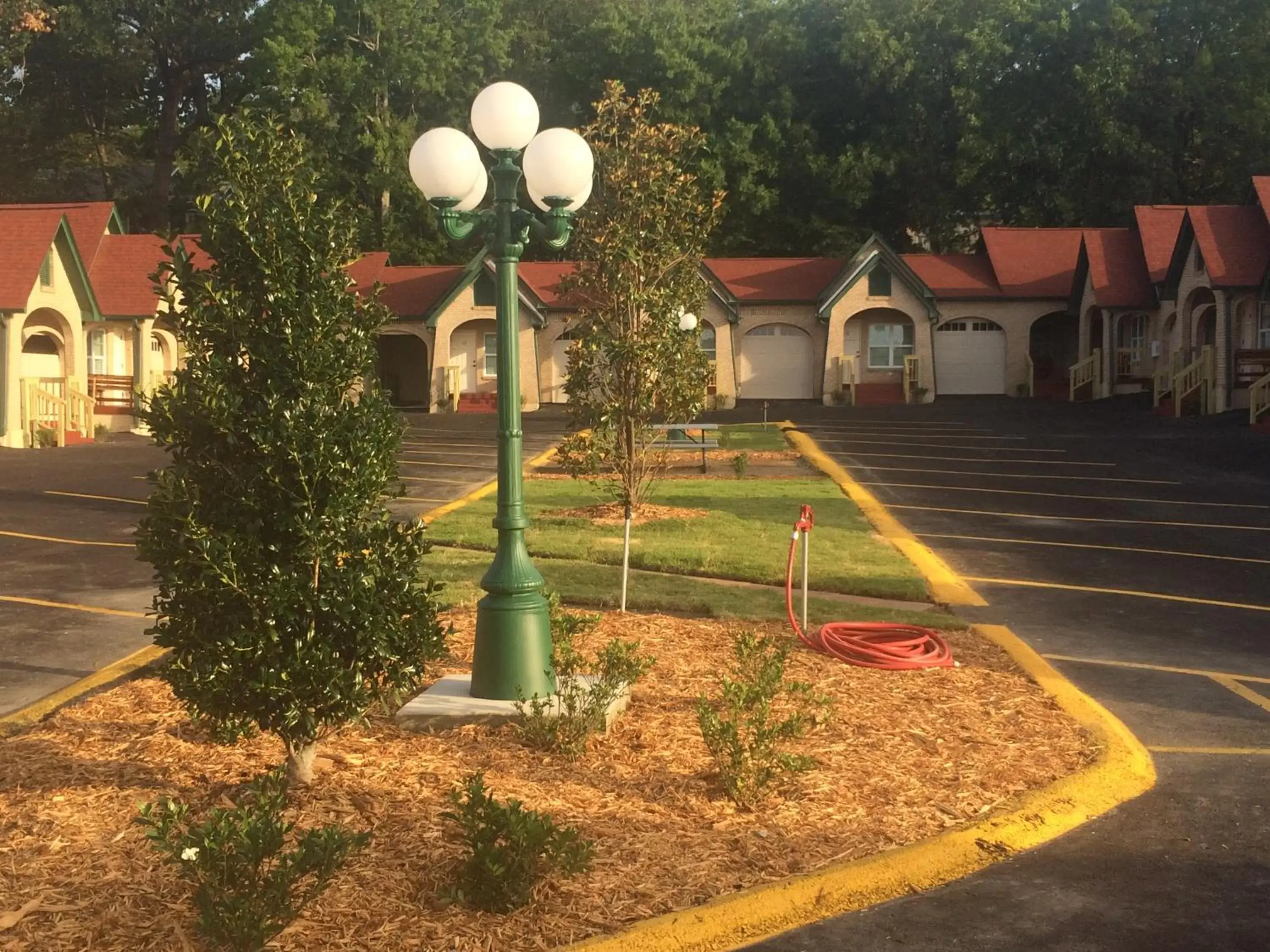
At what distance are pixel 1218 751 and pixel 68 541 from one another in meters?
12.4

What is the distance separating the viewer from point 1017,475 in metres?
22.6

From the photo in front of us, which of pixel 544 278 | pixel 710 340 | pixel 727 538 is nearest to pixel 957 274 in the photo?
pixel 710 340

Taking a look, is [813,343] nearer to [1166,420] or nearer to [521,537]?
[1166,420]

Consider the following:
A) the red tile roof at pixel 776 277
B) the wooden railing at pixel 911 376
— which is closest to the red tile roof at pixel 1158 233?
the wooden railing at pixel 911 376

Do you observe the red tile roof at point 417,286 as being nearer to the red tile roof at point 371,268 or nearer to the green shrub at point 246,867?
the red tile roof at point 371,268

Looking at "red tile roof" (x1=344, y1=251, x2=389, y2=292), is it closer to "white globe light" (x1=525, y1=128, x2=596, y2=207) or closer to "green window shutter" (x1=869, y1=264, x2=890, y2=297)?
"green window shutter" (x1=869, y1=264, x2=890, y2=297)

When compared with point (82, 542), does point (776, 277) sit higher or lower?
higher

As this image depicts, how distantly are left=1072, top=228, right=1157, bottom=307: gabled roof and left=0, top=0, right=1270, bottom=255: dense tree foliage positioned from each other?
9280 millimetres

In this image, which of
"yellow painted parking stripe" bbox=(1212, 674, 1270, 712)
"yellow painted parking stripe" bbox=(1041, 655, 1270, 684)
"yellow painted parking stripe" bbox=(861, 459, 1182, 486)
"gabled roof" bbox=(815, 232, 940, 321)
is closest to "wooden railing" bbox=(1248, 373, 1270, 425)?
"yellow painted parking stripe" bbox=(861, 459, 1182, 486)

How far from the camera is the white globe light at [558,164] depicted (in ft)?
24.8

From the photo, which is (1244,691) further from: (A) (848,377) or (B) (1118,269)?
(B) (1118,269)

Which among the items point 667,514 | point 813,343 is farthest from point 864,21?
point 667,514

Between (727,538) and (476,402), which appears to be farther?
(476,402)

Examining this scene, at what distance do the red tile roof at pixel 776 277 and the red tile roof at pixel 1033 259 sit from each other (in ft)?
17.2
